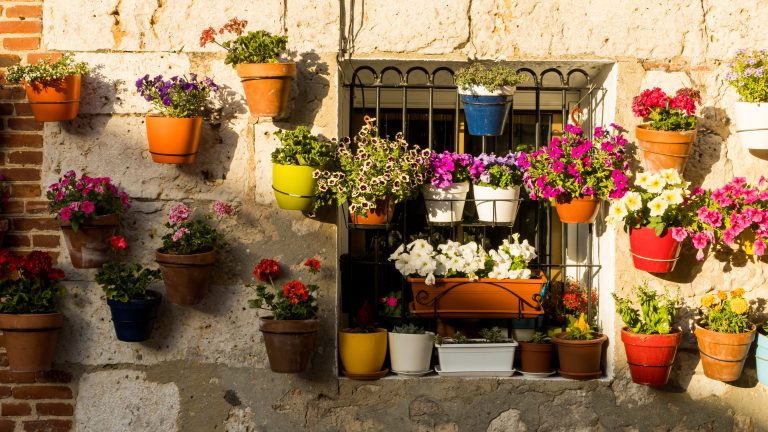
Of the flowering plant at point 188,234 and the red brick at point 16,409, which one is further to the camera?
the red brick at point 16,409

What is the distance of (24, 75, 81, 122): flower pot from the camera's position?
4.16 meters

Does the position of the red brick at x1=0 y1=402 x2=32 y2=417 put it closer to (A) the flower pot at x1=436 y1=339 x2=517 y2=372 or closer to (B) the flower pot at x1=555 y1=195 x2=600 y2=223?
(A) the flower pot at x1=436 y1=339 x2=517 y2=372

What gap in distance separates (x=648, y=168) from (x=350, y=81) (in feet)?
5.29

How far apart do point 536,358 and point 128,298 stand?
1.95m

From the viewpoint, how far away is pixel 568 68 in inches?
182

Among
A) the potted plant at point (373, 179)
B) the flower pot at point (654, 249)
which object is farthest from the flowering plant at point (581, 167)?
the potted plant at point (373, 179)

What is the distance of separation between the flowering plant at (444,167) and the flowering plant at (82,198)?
1.47m

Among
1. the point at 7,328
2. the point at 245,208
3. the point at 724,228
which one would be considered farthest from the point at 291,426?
the point at 724,228

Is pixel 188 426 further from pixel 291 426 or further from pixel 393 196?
pixel 393 196

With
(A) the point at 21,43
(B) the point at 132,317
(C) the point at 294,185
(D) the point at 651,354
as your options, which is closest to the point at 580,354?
(D) the point at 651,354

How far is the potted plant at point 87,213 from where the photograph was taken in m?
4.14

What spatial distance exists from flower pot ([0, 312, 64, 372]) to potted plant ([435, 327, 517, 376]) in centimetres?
184

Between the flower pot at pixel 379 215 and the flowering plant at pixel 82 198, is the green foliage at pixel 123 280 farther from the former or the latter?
the flower pot at pixel 379 215

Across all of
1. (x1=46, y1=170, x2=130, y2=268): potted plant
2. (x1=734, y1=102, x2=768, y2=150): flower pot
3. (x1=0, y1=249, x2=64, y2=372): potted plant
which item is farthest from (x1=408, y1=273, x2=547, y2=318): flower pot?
(x1=0, y1=249, x2=64, y2=372): potted plant
